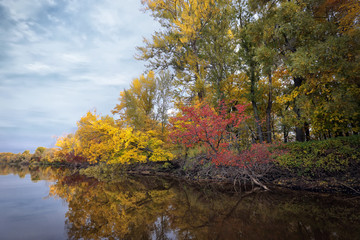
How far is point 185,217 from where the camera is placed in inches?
193

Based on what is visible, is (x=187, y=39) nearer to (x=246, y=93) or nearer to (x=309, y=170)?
(x=246, y=93)

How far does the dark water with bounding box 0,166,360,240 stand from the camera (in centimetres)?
387

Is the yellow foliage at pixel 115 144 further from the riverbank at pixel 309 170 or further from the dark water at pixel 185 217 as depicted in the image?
the dark water at pixel 185 217

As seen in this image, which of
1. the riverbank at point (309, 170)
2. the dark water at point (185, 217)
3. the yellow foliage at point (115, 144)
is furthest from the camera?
the yellow foliage at point (115, 144)

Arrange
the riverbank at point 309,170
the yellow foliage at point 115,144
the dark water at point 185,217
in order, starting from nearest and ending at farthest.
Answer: the dark water at point 185,217, the riverbank at point 309,170, the yellow foliage at point 115,144

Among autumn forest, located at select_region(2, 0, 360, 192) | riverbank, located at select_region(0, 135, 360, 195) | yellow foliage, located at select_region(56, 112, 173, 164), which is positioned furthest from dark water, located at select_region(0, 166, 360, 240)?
yellow foliage, located at select_region(56, 112, 173, 164)

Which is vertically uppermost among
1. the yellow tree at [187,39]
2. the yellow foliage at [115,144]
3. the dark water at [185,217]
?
the yellow tree at [187,39]

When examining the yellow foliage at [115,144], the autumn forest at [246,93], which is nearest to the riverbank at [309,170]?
the autumn forest at [246,93]

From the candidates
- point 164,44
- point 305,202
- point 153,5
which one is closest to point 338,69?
point 305,202

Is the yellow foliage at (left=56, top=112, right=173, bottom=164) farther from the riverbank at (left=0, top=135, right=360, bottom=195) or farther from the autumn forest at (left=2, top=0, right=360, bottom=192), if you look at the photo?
the riverbank at (left=0, top=135, right=360, bottom=195)

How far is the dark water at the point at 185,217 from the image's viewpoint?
12.7ft

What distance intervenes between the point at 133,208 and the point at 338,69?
30.2 feet

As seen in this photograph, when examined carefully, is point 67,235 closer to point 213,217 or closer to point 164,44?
point 213,217

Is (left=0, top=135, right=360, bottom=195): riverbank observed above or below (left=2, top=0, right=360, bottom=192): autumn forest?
below
